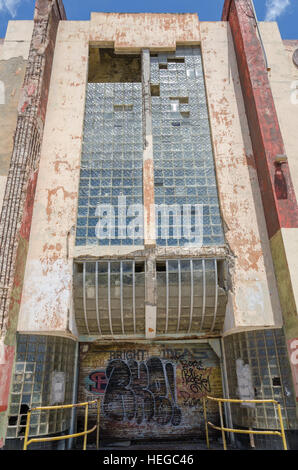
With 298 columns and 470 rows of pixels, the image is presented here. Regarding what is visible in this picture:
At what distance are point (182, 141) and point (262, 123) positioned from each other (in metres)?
2.77

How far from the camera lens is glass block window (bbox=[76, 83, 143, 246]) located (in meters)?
9.95

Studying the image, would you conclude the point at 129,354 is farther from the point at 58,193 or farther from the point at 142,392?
the point at 58,193

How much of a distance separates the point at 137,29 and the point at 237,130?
6.50 metres

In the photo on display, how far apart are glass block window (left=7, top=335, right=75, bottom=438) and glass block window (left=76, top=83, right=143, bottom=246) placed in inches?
127

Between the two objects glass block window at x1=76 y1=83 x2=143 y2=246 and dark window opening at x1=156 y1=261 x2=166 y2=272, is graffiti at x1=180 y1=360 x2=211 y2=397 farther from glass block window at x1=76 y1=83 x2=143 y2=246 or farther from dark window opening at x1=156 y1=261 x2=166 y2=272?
glass block window at x1=76 y1=83 x2=143 y2=246

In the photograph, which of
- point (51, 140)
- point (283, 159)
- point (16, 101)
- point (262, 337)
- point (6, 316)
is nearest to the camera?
point (6, 316)

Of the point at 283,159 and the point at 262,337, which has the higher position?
the point at 283,159

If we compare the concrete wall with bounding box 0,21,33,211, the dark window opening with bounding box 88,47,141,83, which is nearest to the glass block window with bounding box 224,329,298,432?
the concrete wall with bounding box 0,21,33,211

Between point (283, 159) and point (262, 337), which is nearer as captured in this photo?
point (262, 337)

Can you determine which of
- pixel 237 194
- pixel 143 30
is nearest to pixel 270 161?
pixel 237 194

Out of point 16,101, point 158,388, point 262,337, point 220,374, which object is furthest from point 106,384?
point 16,101

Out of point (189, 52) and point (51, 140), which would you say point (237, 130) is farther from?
point (51, 140)

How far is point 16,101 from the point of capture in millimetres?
12297

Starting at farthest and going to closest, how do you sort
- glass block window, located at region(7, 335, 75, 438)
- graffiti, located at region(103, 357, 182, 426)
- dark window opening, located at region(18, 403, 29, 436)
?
graffiti, located at region(103, 357, 182, 426)
glass block window, located at region(7, 335, 75, 438)
dark window opening, located at region(18, 403, 29, 436)
